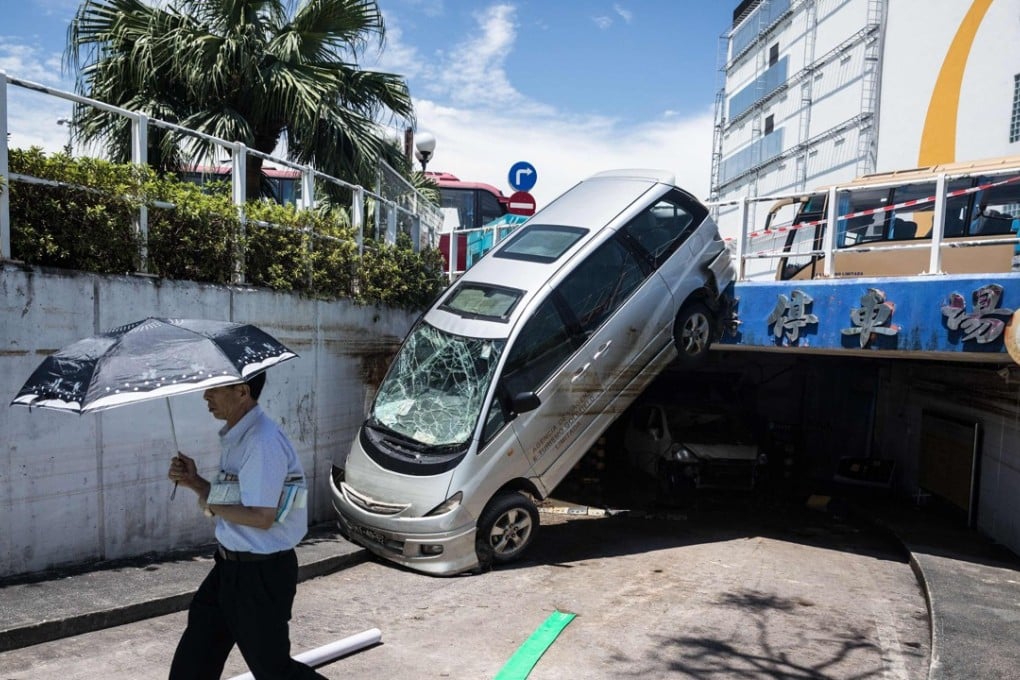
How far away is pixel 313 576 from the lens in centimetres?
753

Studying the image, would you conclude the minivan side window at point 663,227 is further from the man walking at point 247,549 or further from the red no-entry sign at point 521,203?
the man walking at point 247,549

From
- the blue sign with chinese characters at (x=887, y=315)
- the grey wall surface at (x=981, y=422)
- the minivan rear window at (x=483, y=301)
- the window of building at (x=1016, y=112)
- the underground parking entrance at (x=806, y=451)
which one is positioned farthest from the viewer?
the window of building at (x=1016, y=112)

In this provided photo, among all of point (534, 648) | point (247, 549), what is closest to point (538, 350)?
point (534, 648)

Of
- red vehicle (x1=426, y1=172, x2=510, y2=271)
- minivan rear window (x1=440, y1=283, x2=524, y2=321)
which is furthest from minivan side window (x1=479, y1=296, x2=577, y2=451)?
red vehicle (x1=426, y1=172, x2=510, y2=271)

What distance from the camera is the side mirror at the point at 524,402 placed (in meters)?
8.20

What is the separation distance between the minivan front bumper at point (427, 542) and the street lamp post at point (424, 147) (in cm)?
828

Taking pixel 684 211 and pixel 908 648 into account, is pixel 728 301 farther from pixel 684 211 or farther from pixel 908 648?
pixel 908 648

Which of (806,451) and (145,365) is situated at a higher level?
(145,365)

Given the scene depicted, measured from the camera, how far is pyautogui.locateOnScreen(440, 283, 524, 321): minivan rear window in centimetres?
872

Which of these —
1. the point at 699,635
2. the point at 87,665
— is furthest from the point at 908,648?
the point at 87,665

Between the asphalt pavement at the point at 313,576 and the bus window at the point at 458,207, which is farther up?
the bus window at the point at 458,207

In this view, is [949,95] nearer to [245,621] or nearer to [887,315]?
[887,315]

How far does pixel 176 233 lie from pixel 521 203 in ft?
22.9

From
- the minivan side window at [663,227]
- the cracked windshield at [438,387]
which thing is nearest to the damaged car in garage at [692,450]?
the minivan side window at [663,227]
